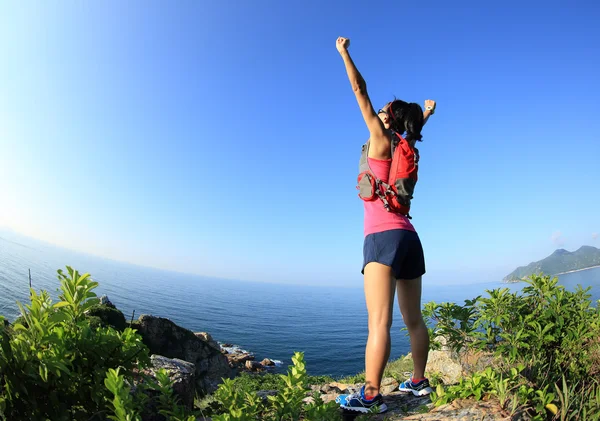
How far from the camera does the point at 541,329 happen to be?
3.76m

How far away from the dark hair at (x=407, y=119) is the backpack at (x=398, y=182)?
224 millimetres

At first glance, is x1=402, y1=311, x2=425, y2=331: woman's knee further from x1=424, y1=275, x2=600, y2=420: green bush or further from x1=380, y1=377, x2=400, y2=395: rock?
x1=380, y1=377, x2=400, y2=395: rock

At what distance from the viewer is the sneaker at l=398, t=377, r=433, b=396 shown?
327 centimetres

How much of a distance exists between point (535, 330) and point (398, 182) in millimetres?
2655

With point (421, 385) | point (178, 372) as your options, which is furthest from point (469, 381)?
point (178, 372)

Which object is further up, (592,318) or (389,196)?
(389,196)

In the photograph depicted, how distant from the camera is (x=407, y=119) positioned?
3.25 metres

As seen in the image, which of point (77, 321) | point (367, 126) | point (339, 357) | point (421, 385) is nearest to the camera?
point (77, 321)

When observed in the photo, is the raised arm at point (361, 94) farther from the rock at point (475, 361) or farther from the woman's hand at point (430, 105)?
the rock at point (475, 361)

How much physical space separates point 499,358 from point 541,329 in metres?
0.76

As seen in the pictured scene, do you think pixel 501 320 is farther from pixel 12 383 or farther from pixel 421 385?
pixel 12 383

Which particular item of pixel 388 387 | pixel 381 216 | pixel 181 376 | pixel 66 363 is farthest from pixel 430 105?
pixel 181 376

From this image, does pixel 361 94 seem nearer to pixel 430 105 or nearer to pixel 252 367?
pixel 430 105

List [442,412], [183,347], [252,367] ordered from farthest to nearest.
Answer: [252,367]
[183,347]
[442,412]
